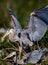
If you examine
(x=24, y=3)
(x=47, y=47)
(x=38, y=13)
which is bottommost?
(x=24, y=3)

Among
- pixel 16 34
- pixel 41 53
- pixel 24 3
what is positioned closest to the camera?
Result: pixel 41 53

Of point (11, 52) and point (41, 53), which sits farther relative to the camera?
point (11, 52)

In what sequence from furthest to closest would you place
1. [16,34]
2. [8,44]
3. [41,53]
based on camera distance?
[8,44]
[16,34]
[41,53]

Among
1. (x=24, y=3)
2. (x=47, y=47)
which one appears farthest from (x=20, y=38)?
(x=24, y=3)

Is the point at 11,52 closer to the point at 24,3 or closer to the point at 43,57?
the point at 43,57

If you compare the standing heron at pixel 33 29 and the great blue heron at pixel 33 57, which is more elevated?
the standing heron at pixel 33 29

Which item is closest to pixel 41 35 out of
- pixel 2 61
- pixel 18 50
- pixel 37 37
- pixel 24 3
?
pixel 37 37

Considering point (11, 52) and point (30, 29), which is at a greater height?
point (30, 29)

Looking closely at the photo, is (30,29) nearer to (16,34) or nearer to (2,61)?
(16,34)

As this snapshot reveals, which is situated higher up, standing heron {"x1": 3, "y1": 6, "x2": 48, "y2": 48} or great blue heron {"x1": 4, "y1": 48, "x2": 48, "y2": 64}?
standing heron {"x1": 3, "y1": 6, "x2": 48, "y2": 48}
